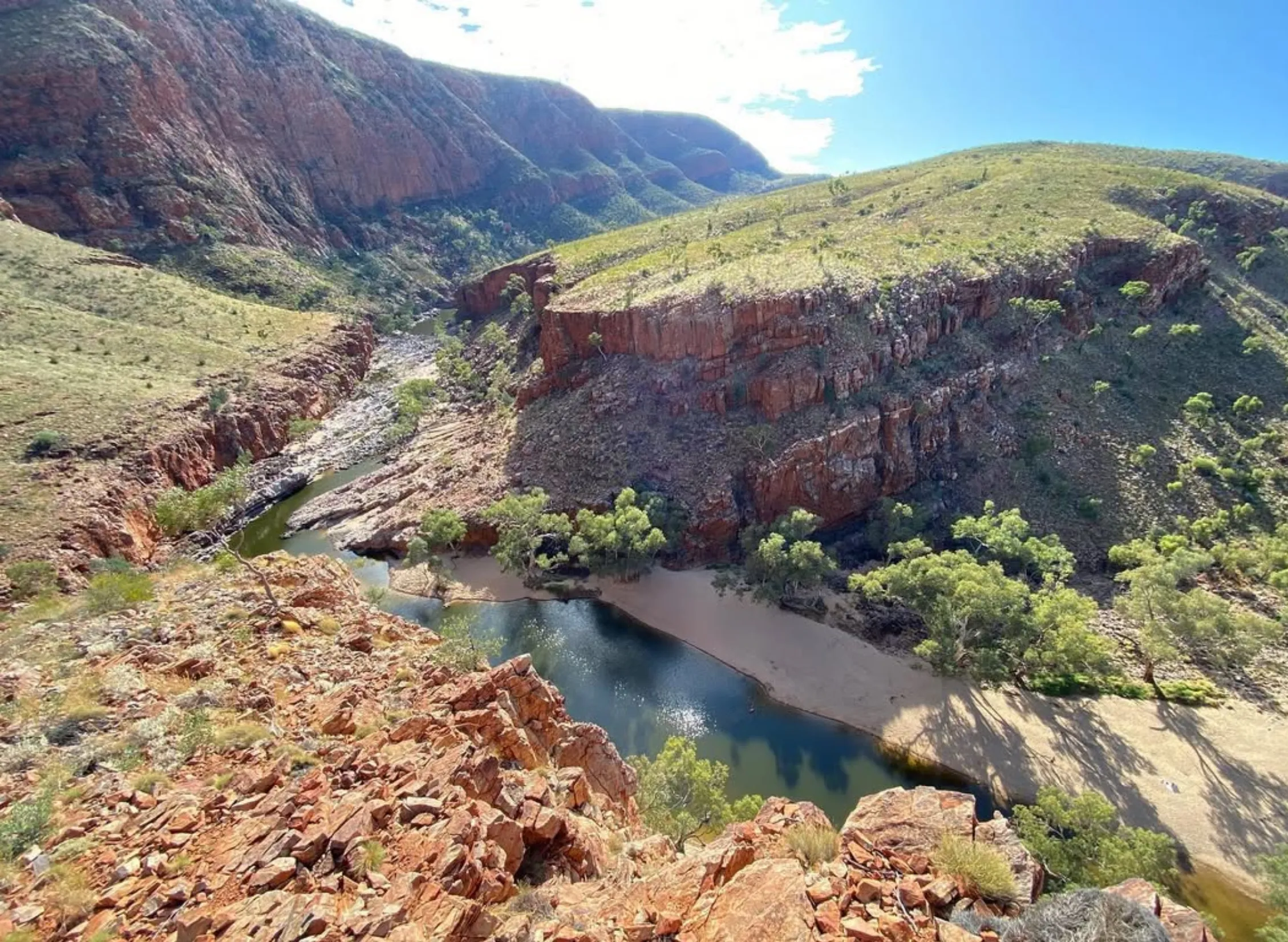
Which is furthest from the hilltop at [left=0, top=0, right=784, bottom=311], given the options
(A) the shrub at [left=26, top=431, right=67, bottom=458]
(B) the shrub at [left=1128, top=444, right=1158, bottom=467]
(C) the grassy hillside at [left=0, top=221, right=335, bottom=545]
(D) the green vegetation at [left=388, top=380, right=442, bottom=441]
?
(B) the shrub at [left=1128, top=444, right=1158, bottom=467]

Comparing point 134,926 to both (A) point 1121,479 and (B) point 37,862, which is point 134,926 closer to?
(B) point 37,862

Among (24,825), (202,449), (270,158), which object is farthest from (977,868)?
(270,158)

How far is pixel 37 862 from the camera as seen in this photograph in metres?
10.7

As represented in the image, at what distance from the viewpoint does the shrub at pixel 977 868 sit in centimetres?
1086

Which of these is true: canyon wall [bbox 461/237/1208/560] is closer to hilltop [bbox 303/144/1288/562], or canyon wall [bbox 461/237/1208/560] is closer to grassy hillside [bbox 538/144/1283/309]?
hilltop [bbox 303/144/1288/562]

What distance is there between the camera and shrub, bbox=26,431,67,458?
36.7 m

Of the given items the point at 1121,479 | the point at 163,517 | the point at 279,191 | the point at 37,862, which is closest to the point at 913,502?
the point at 1121,479

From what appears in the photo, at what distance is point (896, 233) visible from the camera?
63000 millimetres

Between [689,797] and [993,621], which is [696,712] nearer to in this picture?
[689,797]

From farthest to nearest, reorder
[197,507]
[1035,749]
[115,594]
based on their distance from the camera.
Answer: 1. [197,507]
2. [1035,749]
3. [115,594]

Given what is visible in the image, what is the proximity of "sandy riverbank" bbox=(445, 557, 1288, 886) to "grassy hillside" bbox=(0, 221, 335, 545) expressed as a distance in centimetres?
Answer: 4157

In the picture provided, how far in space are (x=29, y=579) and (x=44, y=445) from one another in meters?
14.5

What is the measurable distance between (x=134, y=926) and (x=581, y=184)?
203 meters

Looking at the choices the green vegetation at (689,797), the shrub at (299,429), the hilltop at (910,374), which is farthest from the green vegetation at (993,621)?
the shrub at (299,429)
